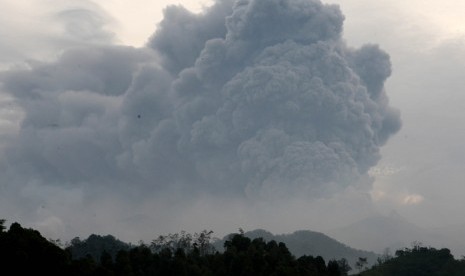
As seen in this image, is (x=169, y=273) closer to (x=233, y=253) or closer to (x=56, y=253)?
(x=233, y=253)

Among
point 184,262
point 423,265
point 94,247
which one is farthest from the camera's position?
point 94,247

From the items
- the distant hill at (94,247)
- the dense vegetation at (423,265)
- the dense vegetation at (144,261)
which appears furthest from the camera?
the distant hill at (94,247)

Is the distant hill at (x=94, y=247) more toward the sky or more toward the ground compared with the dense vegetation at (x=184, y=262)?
more toward the sky

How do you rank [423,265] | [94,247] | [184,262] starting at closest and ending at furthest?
1. [184,262]
2. [423,265]
3. [94,247]

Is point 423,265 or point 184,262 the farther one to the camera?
point 423,265

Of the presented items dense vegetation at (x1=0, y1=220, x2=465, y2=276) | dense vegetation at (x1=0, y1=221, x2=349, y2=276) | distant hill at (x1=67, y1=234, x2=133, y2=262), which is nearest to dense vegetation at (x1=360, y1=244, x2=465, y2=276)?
dense vegetation at (x1=0, y1=220, x2=465, y2=276)

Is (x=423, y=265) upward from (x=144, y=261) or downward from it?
upward

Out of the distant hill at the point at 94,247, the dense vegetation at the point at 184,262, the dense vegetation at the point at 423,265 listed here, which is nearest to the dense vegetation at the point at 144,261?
the dense vegetation at the point at 184,262

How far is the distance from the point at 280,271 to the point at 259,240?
93.2 feet

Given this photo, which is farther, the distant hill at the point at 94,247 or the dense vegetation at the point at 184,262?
the distant hill at the point at 94,247

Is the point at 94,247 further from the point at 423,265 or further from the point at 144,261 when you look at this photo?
the point at 144,261

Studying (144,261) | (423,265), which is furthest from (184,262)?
(423,265)

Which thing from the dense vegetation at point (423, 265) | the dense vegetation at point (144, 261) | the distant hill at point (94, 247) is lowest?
the dense vegetation at point (144, 261)

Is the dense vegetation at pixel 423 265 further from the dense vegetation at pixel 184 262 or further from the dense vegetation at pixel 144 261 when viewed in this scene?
the dense vegetation at pixel 144 261
